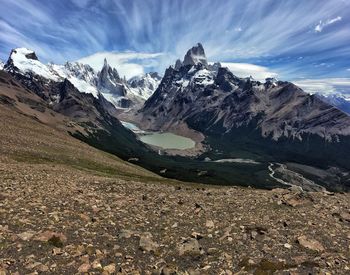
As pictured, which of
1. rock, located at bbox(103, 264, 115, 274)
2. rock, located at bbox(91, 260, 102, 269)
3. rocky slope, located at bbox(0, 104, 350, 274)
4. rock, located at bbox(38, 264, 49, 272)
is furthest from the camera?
rocky slope, located at bbox(0, 104, 350, 274)

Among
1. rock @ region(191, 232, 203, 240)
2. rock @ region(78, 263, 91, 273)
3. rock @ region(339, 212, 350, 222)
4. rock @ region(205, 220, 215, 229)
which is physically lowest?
rock @ region(78, 263, 91, 273)

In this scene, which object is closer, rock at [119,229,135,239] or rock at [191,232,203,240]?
rock at [119,229,135,239]

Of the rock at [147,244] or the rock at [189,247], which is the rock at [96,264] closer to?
the rock at [147,244]

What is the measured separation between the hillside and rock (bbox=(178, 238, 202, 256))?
0.23 ft

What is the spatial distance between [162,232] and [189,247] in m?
3.30

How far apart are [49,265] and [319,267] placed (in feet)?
53.5

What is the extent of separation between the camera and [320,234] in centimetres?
2958

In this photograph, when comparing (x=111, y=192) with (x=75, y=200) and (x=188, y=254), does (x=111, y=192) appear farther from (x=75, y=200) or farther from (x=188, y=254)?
(x=188, y=254)

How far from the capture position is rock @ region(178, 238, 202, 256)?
82.8ft

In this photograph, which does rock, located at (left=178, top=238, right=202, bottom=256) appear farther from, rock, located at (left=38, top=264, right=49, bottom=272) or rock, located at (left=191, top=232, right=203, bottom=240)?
rock, located at (left=38, top=264, right=49, bottom=272)

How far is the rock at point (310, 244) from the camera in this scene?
26.9 metres

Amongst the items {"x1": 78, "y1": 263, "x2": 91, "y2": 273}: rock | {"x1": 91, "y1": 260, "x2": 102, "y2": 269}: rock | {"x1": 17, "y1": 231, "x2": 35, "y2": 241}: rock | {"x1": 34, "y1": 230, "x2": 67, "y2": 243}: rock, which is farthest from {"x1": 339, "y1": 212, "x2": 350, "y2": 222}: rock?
{"x1": 17, "y1": 231, "x2": 35, "y2": 241}: rock

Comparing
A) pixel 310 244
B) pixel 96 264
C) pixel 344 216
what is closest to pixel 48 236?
pixel 96 264

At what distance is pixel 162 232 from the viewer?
93.4ft
